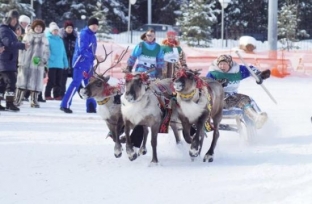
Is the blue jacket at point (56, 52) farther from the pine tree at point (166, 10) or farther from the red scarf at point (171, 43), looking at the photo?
the pine tree at point (166, 10)

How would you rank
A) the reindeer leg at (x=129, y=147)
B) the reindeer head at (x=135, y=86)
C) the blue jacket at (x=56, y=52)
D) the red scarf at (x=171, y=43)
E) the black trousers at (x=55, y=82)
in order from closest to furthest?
the reindeer head at (x=135, y=86) → the reindeer leg at (x=129, y=147) → the red scarf at (x=171, y=43) → the blue jacket at (x=56, y=52) → the black trousers at (x=55, y=82)

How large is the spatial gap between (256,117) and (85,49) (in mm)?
3707

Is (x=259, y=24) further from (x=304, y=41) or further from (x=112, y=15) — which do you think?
(x=112, y=15)

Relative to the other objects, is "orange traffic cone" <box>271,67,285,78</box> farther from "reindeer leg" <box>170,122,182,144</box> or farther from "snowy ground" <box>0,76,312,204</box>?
"reindeer leg" <box>170,122,182,144</box>

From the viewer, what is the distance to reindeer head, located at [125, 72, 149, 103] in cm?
713

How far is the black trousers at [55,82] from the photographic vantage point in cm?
1384

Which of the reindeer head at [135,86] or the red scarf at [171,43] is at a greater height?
the red scarf at [171,43]

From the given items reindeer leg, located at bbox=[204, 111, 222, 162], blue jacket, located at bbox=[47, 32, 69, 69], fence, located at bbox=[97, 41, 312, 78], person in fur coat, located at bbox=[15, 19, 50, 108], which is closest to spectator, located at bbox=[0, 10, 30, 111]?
person in fur coat, located at bbox=[15, 19, 50, 108]

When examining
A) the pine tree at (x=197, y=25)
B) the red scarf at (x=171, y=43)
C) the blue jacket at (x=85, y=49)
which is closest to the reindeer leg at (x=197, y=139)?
the red scarf at (x=171, y=43)

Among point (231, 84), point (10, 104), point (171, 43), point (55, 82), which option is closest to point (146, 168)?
point (231, 84)

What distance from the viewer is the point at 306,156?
7680 mm

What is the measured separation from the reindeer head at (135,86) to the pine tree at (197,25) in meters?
32.9

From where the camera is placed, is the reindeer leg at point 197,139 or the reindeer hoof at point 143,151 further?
the reindeer hoof at point 143,151

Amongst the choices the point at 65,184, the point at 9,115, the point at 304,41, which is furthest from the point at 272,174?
the point at 304,41
